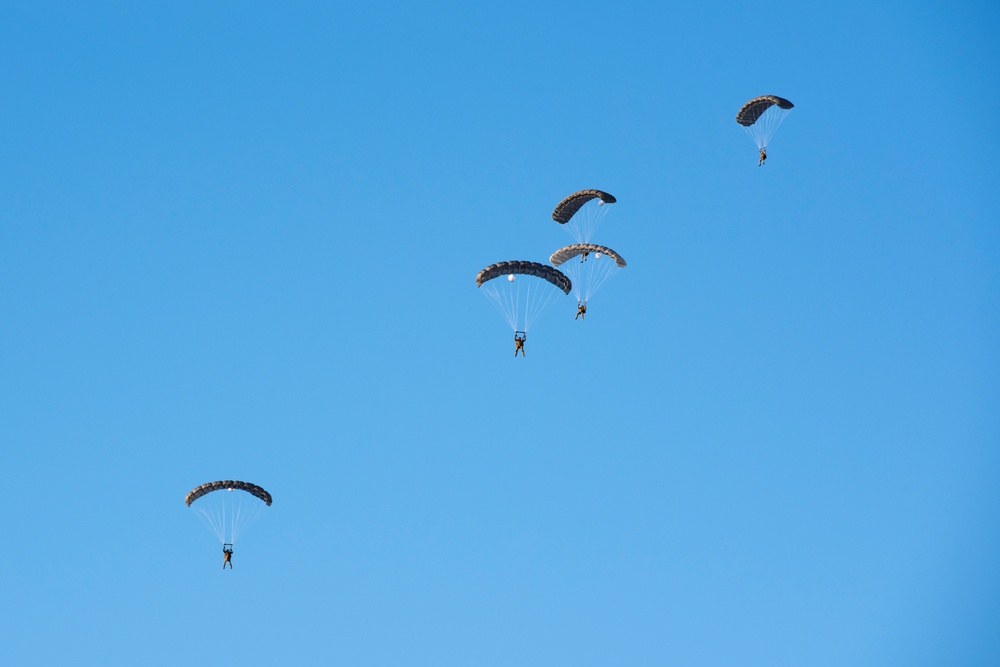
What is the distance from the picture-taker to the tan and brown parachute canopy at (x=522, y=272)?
50.7m

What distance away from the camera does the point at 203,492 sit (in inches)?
2207

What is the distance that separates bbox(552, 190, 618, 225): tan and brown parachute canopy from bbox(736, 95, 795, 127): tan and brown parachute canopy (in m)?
8.61

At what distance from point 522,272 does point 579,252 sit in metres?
4.24

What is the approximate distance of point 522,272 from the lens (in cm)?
5088

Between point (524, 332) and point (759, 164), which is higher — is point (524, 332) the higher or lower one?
the lower one

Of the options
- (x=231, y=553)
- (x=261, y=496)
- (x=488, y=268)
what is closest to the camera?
(x=488, y=268)

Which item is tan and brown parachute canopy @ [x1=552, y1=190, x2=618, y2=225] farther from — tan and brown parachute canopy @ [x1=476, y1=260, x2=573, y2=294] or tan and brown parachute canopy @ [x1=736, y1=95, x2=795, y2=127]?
tan and brown parachute canopy @ [x1=736, y1=95, x2=795, y2=127]

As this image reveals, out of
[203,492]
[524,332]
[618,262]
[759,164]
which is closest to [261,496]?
[203,492]

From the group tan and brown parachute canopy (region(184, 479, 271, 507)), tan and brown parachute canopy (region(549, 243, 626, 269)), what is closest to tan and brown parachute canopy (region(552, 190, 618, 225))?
tan and brown parachute canopy (region(549, 243, 626, 269))

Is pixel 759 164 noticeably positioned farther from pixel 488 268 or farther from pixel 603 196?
pixel 488 268

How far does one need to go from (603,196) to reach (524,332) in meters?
5.51

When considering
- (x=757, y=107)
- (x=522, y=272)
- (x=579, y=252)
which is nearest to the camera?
(x=522, y=272)

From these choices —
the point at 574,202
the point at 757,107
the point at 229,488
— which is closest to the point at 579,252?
the point at 574,202

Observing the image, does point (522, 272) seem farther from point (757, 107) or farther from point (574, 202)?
point (757, 107)
